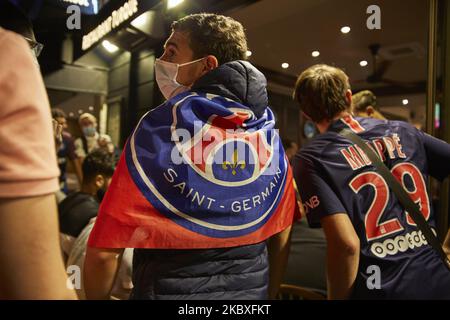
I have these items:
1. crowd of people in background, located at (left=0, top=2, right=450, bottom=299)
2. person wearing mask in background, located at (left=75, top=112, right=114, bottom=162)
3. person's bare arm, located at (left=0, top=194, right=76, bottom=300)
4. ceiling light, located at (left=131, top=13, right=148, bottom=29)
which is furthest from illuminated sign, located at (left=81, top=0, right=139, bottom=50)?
person's bare arm, located at (left=0, top=194, right=76, bottom=300)

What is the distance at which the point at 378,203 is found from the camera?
5.08 feet

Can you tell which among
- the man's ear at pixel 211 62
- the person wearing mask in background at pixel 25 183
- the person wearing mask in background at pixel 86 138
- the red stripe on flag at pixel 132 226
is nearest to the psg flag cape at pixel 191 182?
the red stripe on flag at pixel 132 226

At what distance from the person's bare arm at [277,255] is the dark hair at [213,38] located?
677 millimetres

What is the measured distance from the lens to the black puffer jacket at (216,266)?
107 cm

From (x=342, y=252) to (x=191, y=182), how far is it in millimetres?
753

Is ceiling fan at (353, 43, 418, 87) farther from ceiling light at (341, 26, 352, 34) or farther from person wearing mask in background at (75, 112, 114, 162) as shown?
person wearing mask in background at (75, 112, 114, 162)

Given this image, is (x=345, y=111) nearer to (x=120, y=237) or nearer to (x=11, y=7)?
(x=120, y=237)

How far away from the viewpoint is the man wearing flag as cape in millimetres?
1047

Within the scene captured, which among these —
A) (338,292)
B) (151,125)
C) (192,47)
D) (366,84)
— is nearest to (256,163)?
(151,125)

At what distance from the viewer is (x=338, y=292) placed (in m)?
1.55

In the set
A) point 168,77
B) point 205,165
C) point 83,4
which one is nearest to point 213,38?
point 168,77

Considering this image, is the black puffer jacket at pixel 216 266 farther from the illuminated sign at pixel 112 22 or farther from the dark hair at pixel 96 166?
the illuminated sign at pixel 112 22

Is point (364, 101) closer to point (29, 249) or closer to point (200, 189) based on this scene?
point (200, 189)
